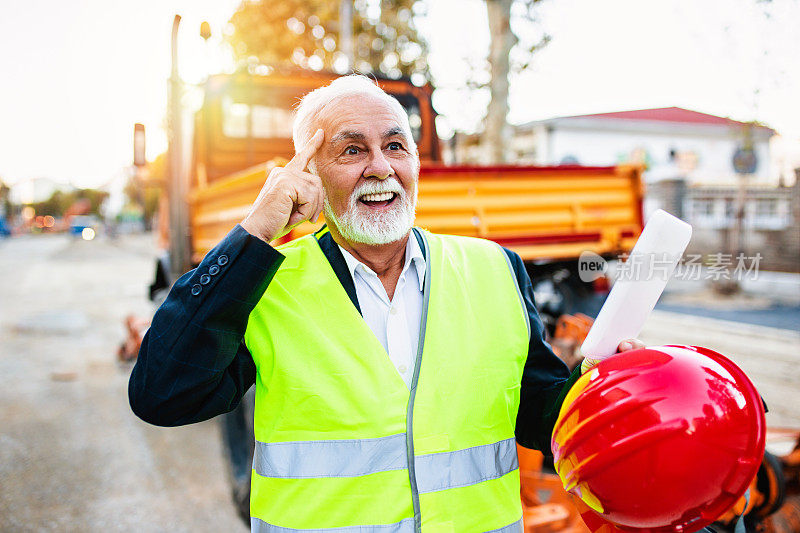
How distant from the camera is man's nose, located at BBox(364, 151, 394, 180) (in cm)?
158

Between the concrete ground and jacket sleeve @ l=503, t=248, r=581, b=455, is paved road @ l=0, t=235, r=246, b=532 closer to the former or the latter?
the concrete ground

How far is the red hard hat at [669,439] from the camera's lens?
3.50 feet

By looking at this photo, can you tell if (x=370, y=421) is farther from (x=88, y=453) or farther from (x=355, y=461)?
(x=88, y=453)

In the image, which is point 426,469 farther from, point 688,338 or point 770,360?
point 688,338

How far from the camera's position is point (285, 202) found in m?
1.43

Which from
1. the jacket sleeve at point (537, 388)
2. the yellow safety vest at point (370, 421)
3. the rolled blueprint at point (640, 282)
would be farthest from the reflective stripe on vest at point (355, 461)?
the rolled blueprint at point (640, 282)

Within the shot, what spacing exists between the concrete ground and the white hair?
255 cm

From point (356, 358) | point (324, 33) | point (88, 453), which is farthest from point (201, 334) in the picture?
point (324, 33)

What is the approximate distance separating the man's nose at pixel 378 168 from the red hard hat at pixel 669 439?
0.74m

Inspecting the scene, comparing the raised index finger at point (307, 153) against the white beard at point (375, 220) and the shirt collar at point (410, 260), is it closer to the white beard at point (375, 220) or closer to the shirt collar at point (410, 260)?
the white beard at point (375, 220)

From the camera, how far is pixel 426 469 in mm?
1381

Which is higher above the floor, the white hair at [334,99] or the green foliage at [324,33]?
the green foliage at [324,33]

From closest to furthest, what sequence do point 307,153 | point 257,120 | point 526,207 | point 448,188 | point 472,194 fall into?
1. point 307,153
2. point 448,188
3. point 472,194
4. point 526,207
5. point 257,120

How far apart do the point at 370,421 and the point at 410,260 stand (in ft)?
1.53
